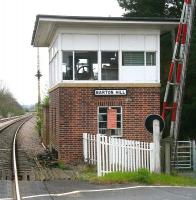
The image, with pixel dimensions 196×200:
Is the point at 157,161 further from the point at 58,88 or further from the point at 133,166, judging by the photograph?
the point at 58,88

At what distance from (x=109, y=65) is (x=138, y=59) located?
3.81ft

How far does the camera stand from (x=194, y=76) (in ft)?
93.7

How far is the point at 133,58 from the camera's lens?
20641 mm

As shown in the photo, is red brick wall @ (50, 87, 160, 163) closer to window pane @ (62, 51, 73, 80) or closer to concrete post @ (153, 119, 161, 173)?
window pane @ (62, 51, 73, 80)

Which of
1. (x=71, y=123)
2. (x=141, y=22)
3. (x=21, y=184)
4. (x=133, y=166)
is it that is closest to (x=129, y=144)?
(x=133, y=166)

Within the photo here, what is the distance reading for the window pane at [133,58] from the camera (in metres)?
20.6

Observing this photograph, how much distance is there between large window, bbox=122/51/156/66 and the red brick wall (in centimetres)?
101

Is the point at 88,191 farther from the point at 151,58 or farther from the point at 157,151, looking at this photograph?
the point at 151,58

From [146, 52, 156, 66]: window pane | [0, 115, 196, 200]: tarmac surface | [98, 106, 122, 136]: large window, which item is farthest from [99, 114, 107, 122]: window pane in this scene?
[0, 115, 196, 200]: tarmac surface

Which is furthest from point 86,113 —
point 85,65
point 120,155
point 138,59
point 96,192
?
point 96,192

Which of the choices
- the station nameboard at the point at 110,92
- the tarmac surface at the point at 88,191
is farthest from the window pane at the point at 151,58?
the tarmac surface at the point at 88,191

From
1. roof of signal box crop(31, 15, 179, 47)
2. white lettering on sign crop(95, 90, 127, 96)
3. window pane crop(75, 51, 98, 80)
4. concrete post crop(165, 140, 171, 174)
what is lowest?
concrete post crop(165, 140, 171, 174)

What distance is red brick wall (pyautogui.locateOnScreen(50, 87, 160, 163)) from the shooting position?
65.1 ft

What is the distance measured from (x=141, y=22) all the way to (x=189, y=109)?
30.4 ft
